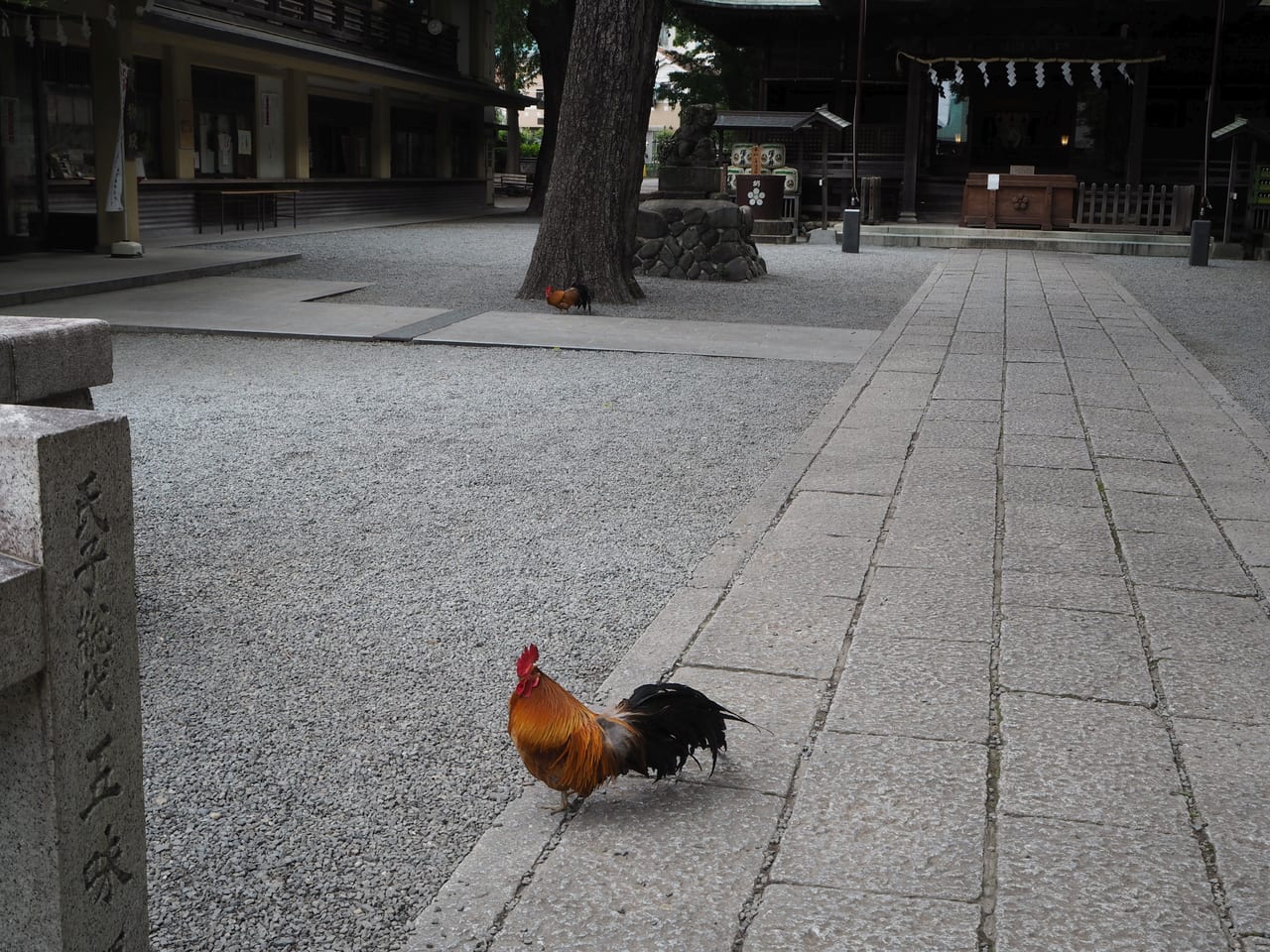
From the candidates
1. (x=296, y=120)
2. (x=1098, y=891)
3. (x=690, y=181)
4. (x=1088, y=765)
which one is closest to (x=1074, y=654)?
(x=1088, y=765)

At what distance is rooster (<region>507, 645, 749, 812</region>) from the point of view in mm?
2455

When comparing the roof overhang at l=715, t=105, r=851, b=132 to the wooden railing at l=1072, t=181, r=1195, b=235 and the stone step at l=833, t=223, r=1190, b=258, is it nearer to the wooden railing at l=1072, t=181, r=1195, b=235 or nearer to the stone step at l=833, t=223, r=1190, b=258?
the stone step at l=833, t=223, r=1190, b=258

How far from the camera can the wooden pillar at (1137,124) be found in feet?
81.1

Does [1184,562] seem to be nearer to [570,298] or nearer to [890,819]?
[890,819]

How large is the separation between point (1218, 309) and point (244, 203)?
16.4 meters

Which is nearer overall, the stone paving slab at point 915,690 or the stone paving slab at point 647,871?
the stone paving slab at point 647,871

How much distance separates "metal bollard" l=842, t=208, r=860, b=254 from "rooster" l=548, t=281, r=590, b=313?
10.5 meters

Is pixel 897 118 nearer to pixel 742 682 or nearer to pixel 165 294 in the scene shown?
pixel 165 294

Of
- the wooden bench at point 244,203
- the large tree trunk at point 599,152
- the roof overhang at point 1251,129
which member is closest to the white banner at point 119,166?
the large tree trunk at point 599,152

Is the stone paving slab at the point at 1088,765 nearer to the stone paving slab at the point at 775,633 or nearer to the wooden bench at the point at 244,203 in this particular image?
the stone paving slab at the point at 775,633

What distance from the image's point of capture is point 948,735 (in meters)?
2.88

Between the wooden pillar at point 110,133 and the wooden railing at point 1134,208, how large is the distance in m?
17.1

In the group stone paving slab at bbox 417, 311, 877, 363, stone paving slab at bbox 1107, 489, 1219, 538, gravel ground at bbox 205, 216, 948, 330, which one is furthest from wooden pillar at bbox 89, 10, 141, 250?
stone paving slab at bbox 1107, 489, 1219, 538

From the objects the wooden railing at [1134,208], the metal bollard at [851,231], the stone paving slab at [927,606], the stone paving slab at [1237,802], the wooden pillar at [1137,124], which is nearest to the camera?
the stone paving slab at [1237,802]
